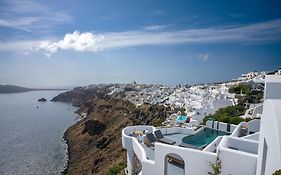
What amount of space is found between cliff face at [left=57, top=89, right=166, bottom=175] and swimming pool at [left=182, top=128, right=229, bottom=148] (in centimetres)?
1499

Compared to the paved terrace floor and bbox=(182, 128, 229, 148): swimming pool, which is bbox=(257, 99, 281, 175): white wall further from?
bbox=(182, 128, 229, 148): swimming pool

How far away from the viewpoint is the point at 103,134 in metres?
36.4

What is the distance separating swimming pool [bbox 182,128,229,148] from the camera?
9836 millimetres

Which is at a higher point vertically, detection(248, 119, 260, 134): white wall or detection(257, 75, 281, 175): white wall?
detection(257, 75, 281, 175): white wall

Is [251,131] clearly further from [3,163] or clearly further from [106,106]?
[106,106]

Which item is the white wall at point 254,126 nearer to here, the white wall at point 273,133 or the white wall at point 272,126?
the white wall at point 272,126

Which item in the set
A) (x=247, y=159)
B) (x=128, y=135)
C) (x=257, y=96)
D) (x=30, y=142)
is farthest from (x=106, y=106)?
(x=247, y=159)

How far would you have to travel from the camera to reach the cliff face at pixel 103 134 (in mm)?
28109

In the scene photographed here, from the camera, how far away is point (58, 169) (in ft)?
89.6

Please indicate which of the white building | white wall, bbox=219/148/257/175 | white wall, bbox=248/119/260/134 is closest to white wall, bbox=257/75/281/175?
the white building

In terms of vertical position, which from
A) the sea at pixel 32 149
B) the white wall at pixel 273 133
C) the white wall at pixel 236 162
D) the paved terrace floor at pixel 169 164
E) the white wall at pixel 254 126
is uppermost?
the white wall at pixel 273 133

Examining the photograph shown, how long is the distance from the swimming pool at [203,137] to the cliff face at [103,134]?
1499 centimetres

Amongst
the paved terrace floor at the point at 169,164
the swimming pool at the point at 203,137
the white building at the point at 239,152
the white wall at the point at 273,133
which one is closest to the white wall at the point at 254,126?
the white building at the point at 239,152

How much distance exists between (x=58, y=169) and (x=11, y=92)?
185092 mm
